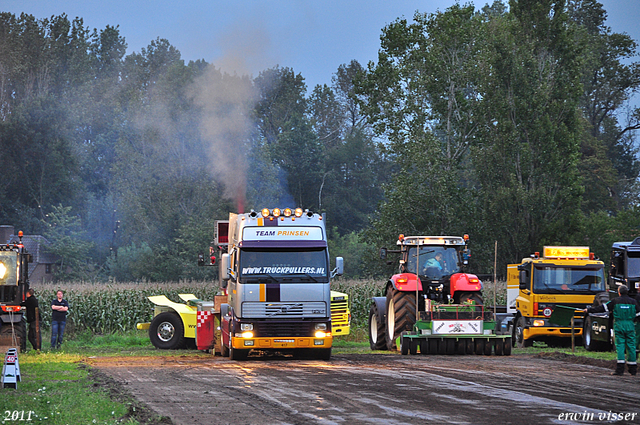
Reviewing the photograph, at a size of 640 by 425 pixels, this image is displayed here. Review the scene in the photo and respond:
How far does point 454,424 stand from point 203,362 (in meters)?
10.7

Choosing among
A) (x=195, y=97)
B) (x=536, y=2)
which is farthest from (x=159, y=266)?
(x=536, y=2)

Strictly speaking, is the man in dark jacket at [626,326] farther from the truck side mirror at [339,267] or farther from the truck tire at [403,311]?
the truck side mirror at [339,267]

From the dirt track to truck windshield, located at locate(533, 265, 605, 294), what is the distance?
521 centimetres

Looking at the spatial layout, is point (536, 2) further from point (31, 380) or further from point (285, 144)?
point (31, 380)

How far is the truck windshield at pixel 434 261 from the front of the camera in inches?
914

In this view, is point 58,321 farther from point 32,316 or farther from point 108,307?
point 108,307

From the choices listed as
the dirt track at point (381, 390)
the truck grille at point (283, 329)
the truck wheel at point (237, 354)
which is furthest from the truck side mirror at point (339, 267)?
the truck wheel at point (237, 354)

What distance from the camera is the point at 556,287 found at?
2561cm

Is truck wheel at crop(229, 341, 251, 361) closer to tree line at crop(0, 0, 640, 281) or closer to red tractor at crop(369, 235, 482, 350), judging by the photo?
red tractor at crop(369, 235, 482, 350)

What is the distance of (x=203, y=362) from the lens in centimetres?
2041

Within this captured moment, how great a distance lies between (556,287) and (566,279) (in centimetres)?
38

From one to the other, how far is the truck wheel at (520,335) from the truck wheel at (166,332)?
33.9ft

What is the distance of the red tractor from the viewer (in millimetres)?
21891

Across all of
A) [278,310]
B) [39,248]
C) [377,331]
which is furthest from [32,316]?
[39,248]
